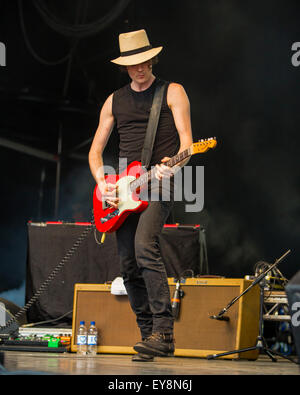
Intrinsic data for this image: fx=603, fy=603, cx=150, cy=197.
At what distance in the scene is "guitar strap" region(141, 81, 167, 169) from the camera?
373 cm

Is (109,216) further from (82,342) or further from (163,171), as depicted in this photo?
(82,342)

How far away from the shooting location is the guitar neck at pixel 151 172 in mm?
3500

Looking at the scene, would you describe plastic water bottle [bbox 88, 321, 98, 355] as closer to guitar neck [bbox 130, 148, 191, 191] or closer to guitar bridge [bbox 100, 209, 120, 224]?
guitar bridge [bbox 100, 209, 120, 224]

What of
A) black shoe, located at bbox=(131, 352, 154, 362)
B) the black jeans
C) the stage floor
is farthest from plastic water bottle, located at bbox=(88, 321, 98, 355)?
black shoe, located at bbox=(131, 352, 154, 362)

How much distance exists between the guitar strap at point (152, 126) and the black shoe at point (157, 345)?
40.3 inches

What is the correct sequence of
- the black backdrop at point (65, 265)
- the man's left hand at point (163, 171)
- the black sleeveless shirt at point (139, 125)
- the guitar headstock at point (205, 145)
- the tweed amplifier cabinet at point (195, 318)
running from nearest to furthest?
1. the guitar headstock at point (205, 145)
2. the man's left hand at point (163, 171)
3. the black sleeveless shirt at point (139, 125)
4. the tweed amplifier cabinet at point (195, 318)
5. the black backdrop at point (65, 265)

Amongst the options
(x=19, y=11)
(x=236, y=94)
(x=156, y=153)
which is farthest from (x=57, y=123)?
(x=156, y=153)

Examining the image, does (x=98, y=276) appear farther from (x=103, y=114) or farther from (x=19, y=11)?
(x=19, y=11)

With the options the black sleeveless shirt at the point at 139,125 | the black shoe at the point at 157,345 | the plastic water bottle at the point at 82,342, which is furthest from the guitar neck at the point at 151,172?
the plastic water bottle at the point at 82,342

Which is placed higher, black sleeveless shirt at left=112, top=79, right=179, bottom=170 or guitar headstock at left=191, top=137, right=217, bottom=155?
black sleeveless shirt at left=112, top=79, right=179, bottom=170

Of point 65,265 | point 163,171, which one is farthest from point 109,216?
point 65,265

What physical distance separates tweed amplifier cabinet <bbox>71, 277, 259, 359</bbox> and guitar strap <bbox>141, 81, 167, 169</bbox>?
150 cm

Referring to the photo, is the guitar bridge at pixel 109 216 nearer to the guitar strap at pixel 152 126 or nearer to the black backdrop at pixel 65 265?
the guitar strap at pixel 152 126

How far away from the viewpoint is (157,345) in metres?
3.42
